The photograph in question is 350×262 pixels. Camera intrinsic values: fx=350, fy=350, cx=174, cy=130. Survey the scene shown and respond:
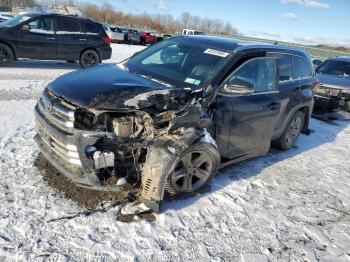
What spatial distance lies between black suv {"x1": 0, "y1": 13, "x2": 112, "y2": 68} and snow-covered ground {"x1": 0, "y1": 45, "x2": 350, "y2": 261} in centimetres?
604

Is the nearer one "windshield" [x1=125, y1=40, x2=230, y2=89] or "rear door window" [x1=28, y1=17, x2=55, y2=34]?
"windshield" [x1=125, y1=40, x2=230, y2=89]

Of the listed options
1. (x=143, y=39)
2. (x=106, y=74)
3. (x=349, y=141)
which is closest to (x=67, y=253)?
(x=106, y=74)

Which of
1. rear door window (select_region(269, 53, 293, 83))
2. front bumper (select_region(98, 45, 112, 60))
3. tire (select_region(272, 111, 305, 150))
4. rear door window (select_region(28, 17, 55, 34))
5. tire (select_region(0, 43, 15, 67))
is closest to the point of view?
rear door window (select_region(269, 53, 293, 83))

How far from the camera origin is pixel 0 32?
10.6 m

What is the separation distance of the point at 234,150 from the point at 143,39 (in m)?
29.5

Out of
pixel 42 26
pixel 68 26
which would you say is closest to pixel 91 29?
pixel 68 26

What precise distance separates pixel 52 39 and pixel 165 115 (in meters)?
9.17

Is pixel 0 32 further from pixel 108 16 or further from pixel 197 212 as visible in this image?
pixel 108 16

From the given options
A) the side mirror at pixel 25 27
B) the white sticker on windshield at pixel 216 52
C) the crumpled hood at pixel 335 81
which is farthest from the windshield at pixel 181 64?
the side mirror at pixel 25 27

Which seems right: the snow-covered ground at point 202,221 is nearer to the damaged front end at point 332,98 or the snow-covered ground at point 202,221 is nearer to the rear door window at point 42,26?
Result: the damaged front end at point 332,98

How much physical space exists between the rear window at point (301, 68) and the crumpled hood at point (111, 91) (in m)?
2.89

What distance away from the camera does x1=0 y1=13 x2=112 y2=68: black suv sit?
10.9 metres

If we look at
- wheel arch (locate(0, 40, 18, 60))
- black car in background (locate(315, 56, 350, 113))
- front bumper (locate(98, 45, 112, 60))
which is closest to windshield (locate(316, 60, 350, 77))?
black car in background (locate(315, 56, 350, 113))

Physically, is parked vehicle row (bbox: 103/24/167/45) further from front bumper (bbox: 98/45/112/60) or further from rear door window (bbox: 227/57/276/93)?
rear door window (bbox: 227/57/276/93)
